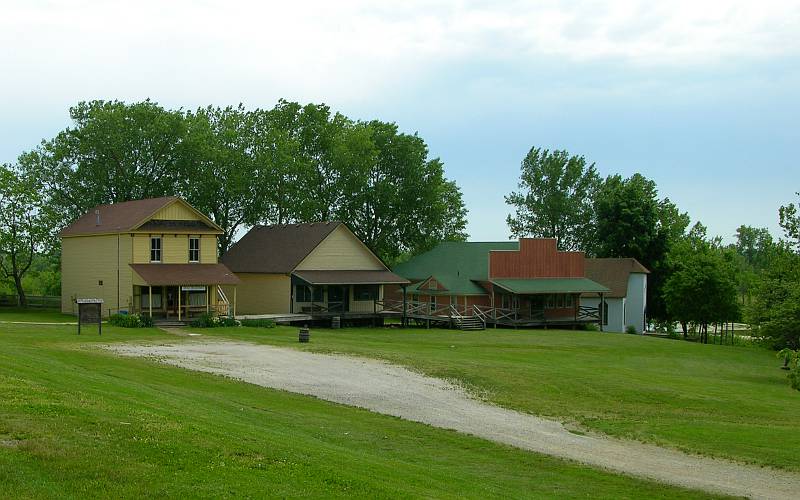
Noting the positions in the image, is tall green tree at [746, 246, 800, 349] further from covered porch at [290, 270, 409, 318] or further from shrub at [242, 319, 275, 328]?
shrub at [242, 319, 275, 328]

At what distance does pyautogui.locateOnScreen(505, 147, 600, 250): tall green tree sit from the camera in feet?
279

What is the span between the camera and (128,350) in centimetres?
3272

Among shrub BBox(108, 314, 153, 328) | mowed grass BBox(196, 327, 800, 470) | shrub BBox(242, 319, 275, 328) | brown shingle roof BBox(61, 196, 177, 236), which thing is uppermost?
brown shingle roof BBox(61, 196, 177, 236)

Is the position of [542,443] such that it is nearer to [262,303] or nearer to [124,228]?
[124,228]

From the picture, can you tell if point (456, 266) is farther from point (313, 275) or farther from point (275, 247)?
point (275, 247)

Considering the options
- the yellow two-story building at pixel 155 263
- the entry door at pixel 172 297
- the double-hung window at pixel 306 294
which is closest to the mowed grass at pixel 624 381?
the yellow two-story building at pixel 155 263

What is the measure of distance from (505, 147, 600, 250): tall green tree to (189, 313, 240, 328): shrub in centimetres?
4412

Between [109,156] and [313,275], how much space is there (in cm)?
1826

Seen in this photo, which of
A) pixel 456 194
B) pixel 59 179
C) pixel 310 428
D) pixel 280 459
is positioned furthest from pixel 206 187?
pixel 280 459

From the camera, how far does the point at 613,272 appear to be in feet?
219

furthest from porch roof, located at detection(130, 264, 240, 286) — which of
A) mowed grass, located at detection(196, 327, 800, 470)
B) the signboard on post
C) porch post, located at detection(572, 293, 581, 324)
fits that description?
porch post, located at detection(572, 293, 581, 324)

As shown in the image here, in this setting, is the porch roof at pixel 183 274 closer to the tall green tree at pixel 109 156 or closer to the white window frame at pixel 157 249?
the white window frame at pixel 157 249

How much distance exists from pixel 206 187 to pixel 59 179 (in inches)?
415

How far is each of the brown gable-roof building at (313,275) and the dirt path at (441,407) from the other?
21543 millimetres
